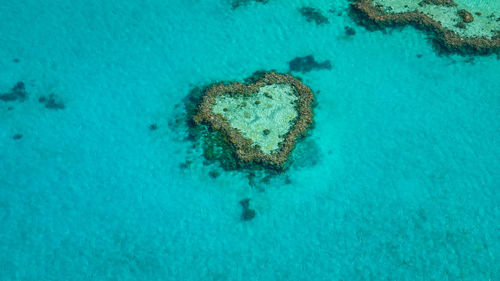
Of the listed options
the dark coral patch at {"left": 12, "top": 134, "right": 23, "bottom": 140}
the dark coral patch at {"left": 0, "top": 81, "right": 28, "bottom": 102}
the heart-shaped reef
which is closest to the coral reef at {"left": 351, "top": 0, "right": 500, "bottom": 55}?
the heart-shaped reef

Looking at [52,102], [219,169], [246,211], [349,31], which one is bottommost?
[246,211]

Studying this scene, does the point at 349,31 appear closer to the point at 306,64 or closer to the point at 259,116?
the point at 306,64

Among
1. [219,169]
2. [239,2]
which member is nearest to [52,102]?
[219,169]

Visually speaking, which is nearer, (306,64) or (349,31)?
(306,64)

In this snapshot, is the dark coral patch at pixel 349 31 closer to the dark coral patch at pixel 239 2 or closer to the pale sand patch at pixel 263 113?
the dark coral patch at pixel 239 2

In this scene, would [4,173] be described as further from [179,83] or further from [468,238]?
[468,238]

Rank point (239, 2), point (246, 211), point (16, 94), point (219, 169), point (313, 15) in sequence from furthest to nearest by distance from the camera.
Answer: point (239, 2) → point (313, 15) → point (16, 94) → point (219, 169) → point (246, 211)

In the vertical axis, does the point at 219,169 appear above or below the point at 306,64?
below

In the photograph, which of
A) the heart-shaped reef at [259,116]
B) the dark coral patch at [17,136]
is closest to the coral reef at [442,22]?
the heart-shaped reef at [259,116]
